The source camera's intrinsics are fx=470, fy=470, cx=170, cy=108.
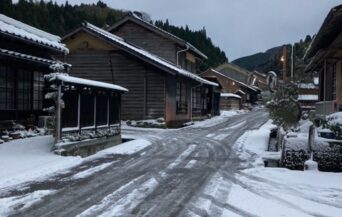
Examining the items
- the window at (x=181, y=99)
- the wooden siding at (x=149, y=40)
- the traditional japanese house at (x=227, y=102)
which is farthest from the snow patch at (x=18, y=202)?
the traditional japanese house at (x=227, y=102)

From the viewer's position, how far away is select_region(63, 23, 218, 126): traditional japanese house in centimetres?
2870

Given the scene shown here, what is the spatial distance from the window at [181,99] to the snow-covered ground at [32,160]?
52.5 feet

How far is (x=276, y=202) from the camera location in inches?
322

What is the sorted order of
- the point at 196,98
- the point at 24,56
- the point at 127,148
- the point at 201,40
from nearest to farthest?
the point at 24,56 → the point at 127,148 → the point at 196,98 → the point at 201,40

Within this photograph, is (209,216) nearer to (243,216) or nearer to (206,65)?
(243,216)

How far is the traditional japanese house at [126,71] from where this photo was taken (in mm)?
28703

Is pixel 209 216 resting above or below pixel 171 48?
below

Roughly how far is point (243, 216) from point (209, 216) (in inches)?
20.3

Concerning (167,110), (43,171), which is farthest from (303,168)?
(167,110)

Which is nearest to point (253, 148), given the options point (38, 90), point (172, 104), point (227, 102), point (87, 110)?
point (87, 110)

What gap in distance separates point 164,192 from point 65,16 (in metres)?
60.6

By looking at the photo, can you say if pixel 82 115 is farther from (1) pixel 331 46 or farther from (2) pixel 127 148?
(1) pixel 331 46

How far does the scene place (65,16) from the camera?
2598 inches

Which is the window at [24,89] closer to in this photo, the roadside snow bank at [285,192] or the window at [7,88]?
the window at [7,88]
